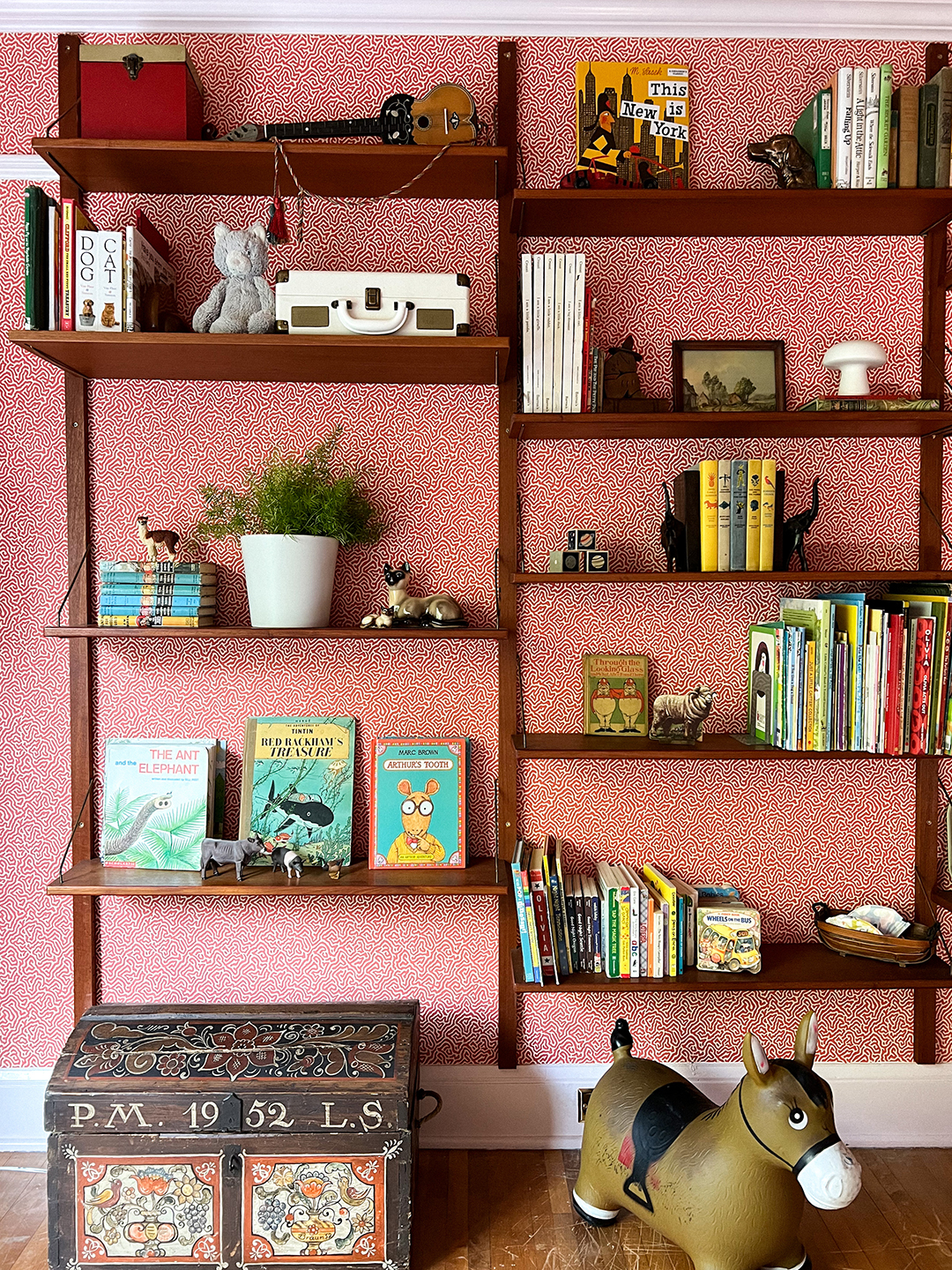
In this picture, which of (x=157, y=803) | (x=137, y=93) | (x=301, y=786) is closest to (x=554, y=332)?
(x=137, y=93)

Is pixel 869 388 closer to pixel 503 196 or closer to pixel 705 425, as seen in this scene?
pixel 705 425

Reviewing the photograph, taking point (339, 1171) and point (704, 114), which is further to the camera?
point (704, 114)

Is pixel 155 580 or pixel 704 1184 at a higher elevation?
pixel 155 580

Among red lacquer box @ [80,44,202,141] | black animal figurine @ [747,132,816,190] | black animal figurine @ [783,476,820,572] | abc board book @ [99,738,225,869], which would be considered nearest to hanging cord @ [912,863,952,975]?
black animal figurine @ [783,476,820,572]

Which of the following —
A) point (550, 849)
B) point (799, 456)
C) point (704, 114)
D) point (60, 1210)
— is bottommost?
point (60, 1210)

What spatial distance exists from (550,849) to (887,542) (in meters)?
1.11

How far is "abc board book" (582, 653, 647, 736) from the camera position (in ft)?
6.67

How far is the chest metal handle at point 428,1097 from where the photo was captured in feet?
6.37

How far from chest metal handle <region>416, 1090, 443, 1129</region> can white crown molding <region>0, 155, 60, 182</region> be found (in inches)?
90.6

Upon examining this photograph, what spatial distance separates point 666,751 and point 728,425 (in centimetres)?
73

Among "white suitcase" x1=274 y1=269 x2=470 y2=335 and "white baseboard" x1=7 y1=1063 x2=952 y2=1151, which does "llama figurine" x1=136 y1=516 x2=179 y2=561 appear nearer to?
"white suitcase" x1=274 y1=269 x2=470 y2=335

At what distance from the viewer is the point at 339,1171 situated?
1.66m

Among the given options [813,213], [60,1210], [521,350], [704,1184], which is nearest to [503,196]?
[521,350]

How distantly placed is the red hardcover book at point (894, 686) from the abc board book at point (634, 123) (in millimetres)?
1069
